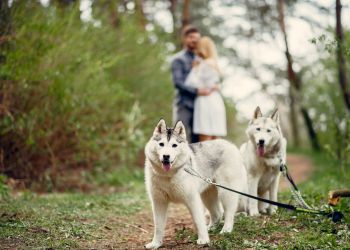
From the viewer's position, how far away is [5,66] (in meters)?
6.71

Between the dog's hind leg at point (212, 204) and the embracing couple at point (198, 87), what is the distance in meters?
2.17

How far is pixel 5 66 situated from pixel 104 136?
3417 millimetres

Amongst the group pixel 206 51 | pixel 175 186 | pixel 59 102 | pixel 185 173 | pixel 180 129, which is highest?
pixel 206 51

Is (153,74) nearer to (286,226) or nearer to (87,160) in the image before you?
(87,160)

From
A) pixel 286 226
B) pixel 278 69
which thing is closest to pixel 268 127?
pixel 286 226

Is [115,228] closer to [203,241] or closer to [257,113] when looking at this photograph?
[203,241]

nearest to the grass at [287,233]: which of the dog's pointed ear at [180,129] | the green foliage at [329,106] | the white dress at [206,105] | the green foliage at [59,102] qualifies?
the dog's pointed ear at [180,129]

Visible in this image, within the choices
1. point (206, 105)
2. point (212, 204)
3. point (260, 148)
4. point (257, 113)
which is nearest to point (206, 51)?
point (206, 105)

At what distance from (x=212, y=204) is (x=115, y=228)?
116 centimetres

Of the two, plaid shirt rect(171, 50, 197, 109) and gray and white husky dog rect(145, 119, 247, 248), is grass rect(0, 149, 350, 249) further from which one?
plaid shirt rect(171, 50, 197, 109)

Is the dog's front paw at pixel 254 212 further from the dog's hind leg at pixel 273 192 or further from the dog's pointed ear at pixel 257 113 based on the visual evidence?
the dog's pointed ear at pixel 257 113

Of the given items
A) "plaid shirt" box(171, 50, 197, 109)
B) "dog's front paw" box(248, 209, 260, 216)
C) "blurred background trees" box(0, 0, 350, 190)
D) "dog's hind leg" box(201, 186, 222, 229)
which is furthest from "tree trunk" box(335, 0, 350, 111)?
"dog's hind leg" box(201, 186, 222, 229)

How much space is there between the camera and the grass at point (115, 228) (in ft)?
14.4

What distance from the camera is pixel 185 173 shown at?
178 inches
